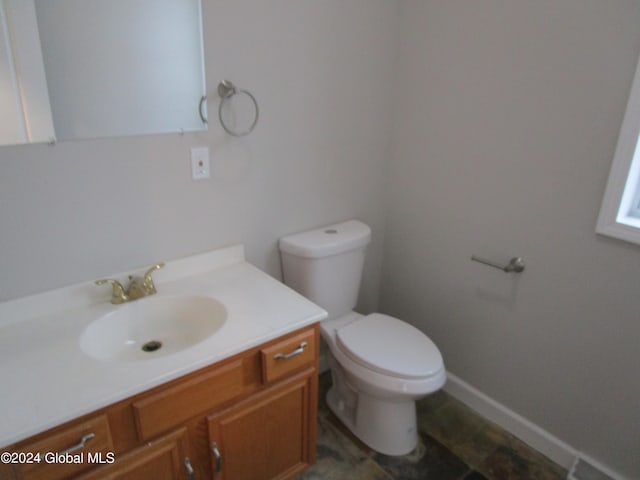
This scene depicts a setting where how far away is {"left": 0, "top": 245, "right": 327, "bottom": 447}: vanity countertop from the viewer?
1.02m

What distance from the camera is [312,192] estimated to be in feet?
6.42

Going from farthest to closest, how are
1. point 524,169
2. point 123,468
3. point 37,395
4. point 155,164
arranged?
1. point 524,169
2. point 155,164
3. point 123,468
4. point 37,395

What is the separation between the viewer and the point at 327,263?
73.6 inches

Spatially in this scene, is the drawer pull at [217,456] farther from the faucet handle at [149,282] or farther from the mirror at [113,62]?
the mirror at [113,62]

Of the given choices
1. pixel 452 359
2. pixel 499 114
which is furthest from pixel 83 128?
pixel 452 359

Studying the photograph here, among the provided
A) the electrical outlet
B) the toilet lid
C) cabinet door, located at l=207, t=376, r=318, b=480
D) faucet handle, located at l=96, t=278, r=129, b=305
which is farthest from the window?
faucet handle, located at l=96, t=278, r=129, b=305

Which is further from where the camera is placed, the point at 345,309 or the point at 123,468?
the point at 345,309

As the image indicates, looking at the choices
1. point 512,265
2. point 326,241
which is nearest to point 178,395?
point 326,241

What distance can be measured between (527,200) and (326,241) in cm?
80

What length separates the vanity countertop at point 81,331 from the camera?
3.35 feet

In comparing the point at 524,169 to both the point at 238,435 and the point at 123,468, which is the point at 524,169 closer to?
the point at 238,435

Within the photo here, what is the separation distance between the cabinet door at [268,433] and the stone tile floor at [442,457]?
0.22 metres

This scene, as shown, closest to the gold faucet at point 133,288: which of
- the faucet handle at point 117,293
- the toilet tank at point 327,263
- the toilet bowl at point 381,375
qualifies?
the faucet handle at point 117,293

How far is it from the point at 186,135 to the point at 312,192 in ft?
2.06
